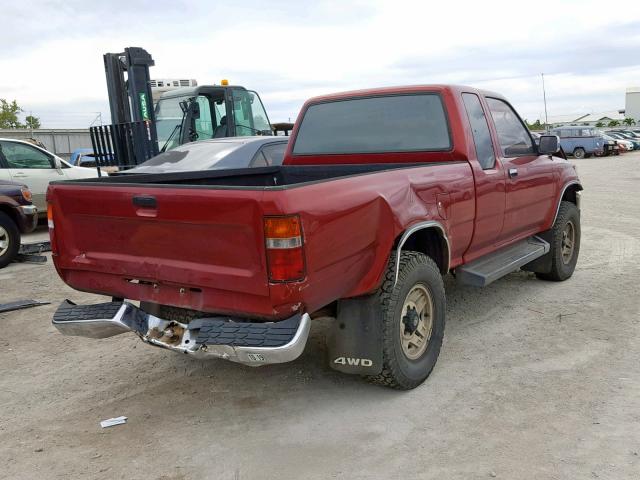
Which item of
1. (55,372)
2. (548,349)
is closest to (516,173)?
(548,349)

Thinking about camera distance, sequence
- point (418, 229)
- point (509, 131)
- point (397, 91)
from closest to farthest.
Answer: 1. point (418, 229)
2. point (397, 91)
3. point (509, 131)

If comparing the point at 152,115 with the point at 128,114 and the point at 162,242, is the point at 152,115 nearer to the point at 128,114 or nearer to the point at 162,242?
the point at 128,114

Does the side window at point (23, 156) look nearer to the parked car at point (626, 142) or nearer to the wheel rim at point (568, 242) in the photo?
the wheel rim at point (568, 242)

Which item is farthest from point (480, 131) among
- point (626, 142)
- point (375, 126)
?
point (626, 142)

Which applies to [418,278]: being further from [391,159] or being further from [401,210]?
[391,159]

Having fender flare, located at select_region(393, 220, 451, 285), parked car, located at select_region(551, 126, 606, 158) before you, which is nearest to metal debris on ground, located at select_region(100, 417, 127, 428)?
fender flare, located at select_region(393, 220, 451, 285)

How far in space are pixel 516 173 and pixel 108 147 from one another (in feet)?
27.8

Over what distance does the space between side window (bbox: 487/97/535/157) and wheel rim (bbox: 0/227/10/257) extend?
7036 millimetres

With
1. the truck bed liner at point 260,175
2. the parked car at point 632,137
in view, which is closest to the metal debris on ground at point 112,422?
the truck bed liner at point 260,175

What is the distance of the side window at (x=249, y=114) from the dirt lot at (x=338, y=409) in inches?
286

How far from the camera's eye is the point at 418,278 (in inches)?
160

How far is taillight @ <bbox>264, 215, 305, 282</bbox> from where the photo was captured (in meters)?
3.09

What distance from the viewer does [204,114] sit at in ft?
39.7

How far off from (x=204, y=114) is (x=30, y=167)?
342 centimetres
